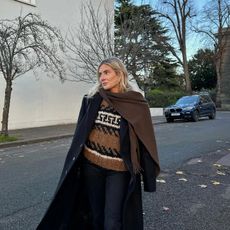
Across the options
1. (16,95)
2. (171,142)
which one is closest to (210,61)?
(16,95)

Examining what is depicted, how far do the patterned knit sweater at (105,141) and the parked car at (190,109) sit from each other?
20.5 m

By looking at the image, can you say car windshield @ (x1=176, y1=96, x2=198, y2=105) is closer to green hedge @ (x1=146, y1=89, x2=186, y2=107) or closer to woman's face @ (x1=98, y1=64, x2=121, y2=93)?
green hedge @ (x1=146, y1=89, x2=186, y2=107)

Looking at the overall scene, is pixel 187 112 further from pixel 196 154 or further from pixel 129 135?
pixel 129 135

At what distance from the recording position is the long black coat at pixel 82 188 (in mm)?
3293

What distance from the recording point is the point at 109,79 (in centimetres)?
338

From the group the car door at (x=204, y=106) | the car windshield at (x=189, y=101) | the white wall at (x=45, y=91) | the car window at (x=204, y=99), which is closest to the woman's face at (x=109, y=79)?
the white wall at (x=45, y=91)

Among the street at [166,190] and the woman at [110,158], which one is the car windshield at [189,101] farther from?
the woman at [110,158]

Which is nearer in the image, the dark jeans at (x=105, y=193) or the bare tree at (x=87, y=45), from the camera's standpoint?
the dark jeans at (x=105, y=193)

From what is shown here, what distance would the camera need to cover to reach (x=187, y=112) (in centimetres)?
2353

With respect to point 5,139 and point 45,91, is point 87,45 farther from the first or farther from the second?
point 5,139

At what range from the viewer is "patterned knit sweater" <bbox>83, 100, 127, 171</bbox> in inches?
129

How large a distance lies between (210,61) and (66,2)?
34.7 m

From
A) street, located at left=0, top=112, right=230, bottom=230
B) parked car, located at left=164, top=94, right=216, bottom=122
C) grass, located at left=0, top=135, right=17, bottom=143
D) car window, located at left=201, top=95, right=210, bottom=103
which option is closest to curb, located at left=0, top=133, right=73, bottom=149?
grass, located at left=0, top=135, right=17, bottom=143

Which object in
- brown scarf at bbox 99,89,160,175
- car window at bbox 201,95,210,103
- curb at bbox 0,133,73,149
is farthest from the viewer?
car window at bbox 201,95,210,103
